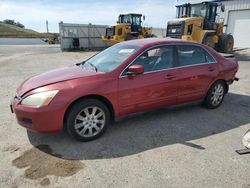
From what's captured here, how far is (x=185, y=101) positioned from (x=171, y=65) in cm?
84

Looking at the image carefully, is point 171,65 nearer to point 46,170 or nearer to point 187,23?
point 46,170

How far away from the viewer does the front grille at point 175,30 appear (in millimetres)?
13173

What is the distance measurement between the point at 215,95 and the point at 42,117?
372 centimetres

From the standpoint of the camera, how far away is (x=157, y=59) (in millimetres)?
4246

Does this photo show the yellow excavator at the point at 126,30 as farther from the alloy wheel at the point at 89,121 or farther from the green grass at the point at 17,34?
the green grass at the point at 17,34

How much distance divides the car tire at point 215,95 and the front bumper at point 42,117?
323 centimetres

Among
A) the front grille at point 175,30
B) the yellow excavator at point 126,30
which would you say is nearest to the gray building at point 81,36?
the yellow excavator at point 126,30

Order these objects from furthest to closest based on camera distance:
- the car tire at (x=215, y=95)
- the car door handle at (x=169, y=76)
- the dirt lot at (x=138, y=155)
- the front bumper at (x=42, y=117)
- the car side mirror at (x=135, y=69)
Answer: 1. the car tire at (x=215, y=95)
2. the car door handle at (x=169, y=76)
3. the car side mirror at (x=135, y=69)
4. the front bumper at (x=42, y=117)
5. the dirt lot at (x=138, y=155)

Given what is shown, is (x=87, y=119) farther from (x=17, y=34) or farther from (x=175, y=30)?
(x=17, y=34)

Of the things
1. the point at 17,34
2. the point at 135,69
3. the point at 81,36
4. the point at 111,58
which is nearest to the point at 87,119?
the point at 135,69

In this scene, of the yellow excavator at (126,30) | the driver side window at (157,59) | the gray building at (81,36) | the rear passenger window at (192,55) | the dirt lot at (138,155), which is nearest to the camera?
the dirt lot at (138,155)

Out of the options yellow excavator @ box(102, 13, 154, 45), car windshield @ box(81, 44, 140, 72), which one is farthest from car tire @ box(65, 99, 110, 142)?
yellow excavator @ box(102, 13, 154, 45)

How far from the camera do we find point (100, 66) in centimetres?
411

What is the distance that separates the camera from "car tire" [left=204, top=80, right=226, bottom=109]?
16.3ft
